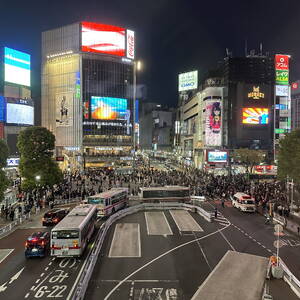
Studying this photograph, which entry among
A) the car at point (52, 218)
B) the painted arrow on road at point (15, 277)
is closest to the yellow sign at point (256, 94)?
the car at point (52, 218)

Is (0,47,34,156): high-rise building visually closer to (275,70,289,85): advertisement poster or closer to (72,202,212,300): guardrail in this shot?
(72,202,212,300): guardrail

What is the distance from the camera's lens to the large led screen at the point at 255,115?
7338 centimetres

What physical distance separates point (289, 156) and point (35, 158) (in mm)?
27421

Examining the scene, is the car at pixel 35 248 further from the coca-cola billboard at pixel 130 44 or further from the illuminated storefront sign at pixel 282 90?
the coca-cola billboard at pixel 130 44

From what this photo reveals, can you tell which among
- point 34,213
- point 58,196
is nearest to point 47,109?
point 58,196

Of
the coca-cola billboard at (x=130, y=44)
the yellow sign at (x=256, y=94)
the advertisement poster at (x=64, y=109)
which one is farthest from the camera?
the coca-cola billboard at (x=130, y=44)

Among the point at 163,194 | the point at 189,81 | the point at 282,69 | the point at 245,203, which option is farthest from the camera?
the point at 189,81

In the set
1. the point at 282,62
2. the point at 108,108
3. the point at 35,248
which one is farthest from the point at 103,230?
the point at 108,108

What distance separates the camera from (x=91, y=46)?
88.6 metres

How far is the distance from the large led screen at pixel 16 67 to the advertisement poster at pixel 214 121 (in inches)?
1738

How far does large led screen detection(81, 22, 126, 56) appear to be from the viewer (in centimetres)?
8788

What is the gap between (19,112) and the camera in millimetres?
62250

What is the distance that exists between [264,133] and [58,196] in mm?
57412

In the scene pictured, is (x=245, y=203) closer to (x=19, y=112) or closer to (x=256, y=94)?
(x=19, y=112)
